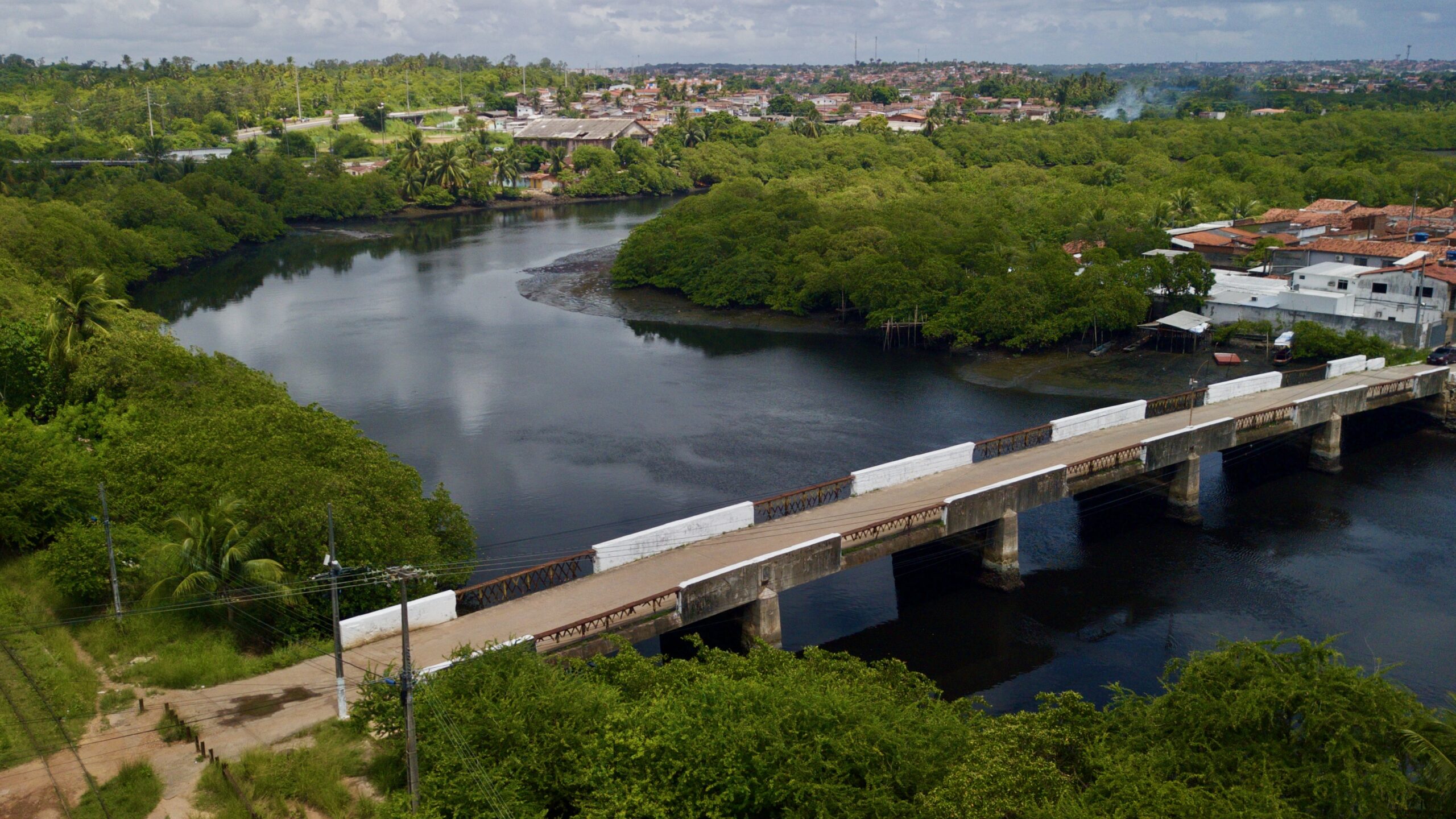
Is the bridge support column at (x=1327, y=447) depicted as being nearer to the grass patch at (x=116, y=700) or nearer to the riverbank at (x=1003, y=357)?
the riverbank at (x=1003, y=357)

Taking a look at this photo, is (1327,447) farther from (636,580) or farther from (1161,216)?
(1161,216)

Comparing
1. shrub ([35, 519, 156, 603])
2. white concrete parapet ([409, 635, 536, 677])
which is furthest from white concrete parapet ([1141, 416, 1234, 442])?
shrub ([35, 519, 156, 603])

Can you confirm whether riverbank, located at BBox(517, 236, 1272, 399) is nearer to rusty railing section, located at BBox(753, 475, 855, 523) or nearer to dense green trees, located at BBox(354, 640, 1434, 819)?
rusty railing section, located at BBox(753, 475, 855, 523)

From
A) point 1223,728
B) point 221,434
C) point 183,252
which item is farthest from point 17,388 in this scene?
point 183,252

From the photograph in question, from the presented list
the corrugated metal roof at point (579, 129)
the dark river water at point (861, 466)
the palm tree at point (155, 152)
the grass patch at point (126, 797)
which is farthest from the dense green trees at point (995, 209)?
the palm tree at point (155, 152)

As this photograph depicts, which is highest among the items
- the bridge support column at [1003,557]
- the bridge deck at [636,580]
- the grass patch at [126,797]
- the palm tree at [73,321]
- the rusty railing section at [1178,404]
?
the palm tree at [73,321]

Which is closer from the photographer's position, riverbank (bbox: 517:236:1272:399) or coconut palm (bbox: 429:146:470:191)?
riverbank (bbox: 517:236:1272:399)
